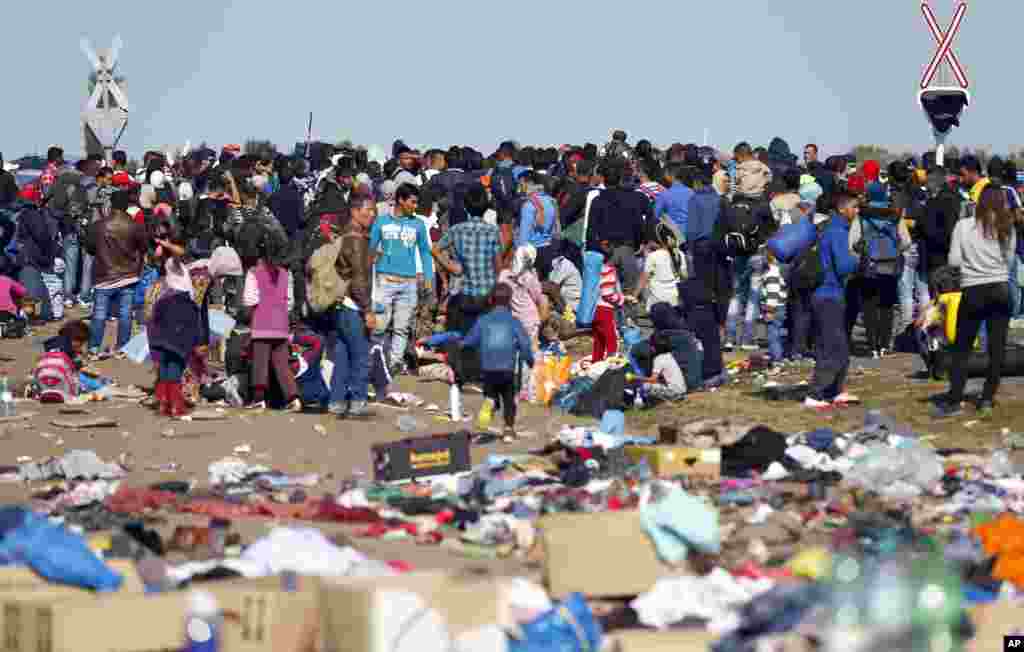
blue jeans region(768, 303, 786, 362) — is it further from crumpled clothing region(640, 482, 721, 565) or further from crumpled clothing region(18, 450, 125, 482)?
crumpled clothing region(640, 482, 721, 565)

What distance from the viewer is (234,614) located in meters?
9.82

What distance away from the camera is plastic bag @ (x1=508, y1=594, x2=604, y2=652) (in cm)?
962

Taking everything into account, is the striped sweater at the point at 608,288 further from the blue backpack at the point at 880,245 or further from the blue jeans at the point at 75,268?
the blue jeans at the point at 75,268

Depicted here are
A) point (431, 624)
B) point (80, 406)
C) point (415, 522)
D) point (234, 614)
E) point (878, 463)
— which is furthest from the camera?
point (80, 406)

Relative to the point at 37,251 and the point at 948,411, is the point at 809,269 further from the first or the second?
the point at 37,251

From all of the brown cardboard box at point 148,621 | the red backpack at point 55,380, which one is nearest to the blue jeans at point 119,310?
the red backpack at point 55,380

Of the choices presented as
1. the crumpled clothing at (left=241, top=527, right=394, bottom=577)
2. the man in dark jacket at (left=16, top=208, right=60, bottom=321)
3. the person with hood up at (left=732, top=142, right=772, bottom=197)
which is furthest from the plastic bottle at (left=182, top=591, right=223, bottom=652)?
the man in dark jacket at (left=16, top=208, right=60, bottom=321)

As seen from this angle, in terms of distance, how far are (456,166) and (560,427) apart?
10.9 meters

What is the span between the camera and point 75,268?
29438 mm

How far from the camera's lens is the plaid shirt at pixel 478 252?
67.5ft

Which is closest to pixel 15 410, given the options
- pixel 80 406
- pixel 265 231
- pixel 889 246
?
pixel 80 406

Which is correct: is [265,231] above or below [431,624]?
above

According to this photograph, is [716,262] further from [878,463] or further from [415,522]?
[415,522]

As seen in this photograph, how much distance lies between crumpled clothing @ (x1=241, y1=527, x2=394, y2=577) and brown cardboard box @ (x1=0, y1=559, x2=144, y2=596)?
2.60 feet
